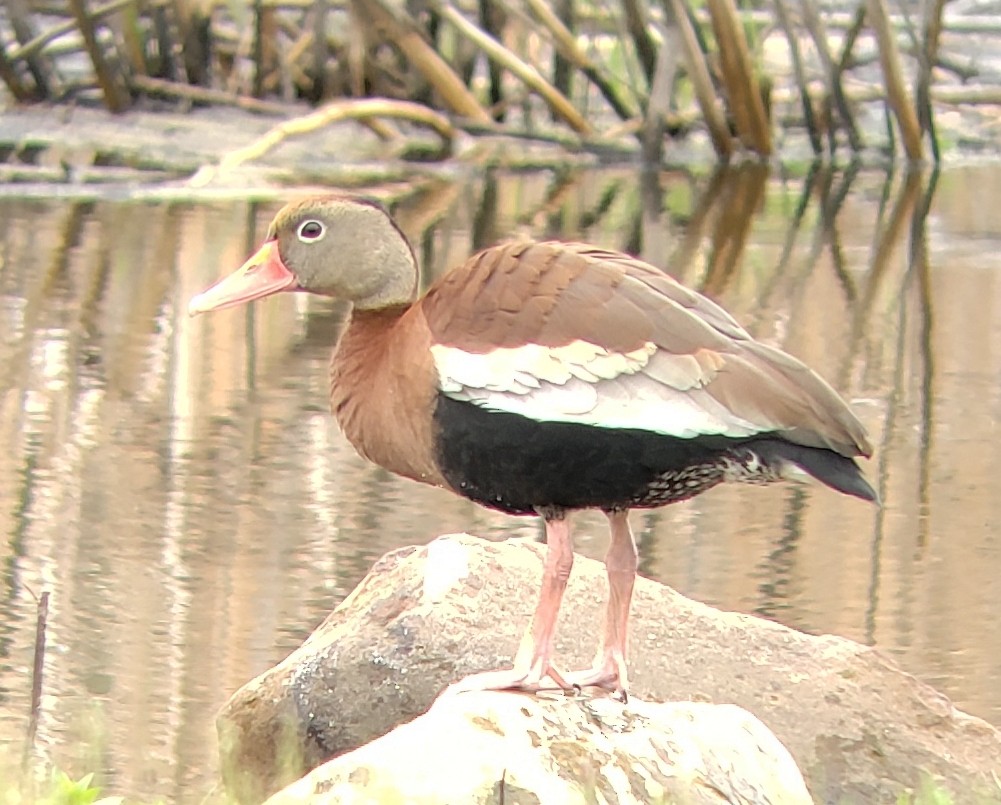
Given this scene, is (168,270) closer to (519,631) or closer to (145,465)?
(145,465)

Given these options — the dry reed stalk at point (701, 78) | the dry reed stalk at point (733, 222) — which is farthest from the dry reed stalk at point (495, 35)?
the dry reed stalk at point (733, 222)

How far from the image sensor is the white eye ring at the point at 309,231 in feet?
14.6

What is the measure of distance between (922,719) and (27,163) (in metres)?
11.0

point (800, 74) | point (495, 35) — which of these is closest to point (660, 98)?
point (800, 74)

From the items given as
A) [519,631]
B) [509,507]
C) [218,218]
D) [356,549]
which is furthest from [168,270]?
[509,507]

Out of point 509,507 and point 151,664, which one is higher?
point 509,507

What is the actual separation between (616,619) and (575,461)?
543 millimetres

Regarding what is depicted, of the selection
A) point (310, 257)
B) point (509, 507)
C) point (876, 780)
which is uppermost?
point (310, 257)

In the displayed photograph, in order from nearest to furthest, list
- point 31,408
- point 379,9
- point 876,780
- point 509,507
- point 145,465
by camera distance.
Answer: point 509,507
point 876,780
point 145,465
point 31,408
point 379,9

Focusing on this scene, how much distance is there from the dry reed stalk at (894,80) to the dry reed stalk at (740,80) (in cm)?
88

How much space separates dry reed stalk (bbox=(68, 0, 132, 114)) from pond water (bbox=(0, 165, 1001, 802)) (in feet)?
8.88

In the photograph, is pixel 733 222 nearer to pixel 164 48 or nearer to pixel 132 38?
pixel 164 48

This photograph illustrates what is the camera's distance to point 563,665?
5043mm

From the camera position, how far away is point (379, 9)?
14625mm
